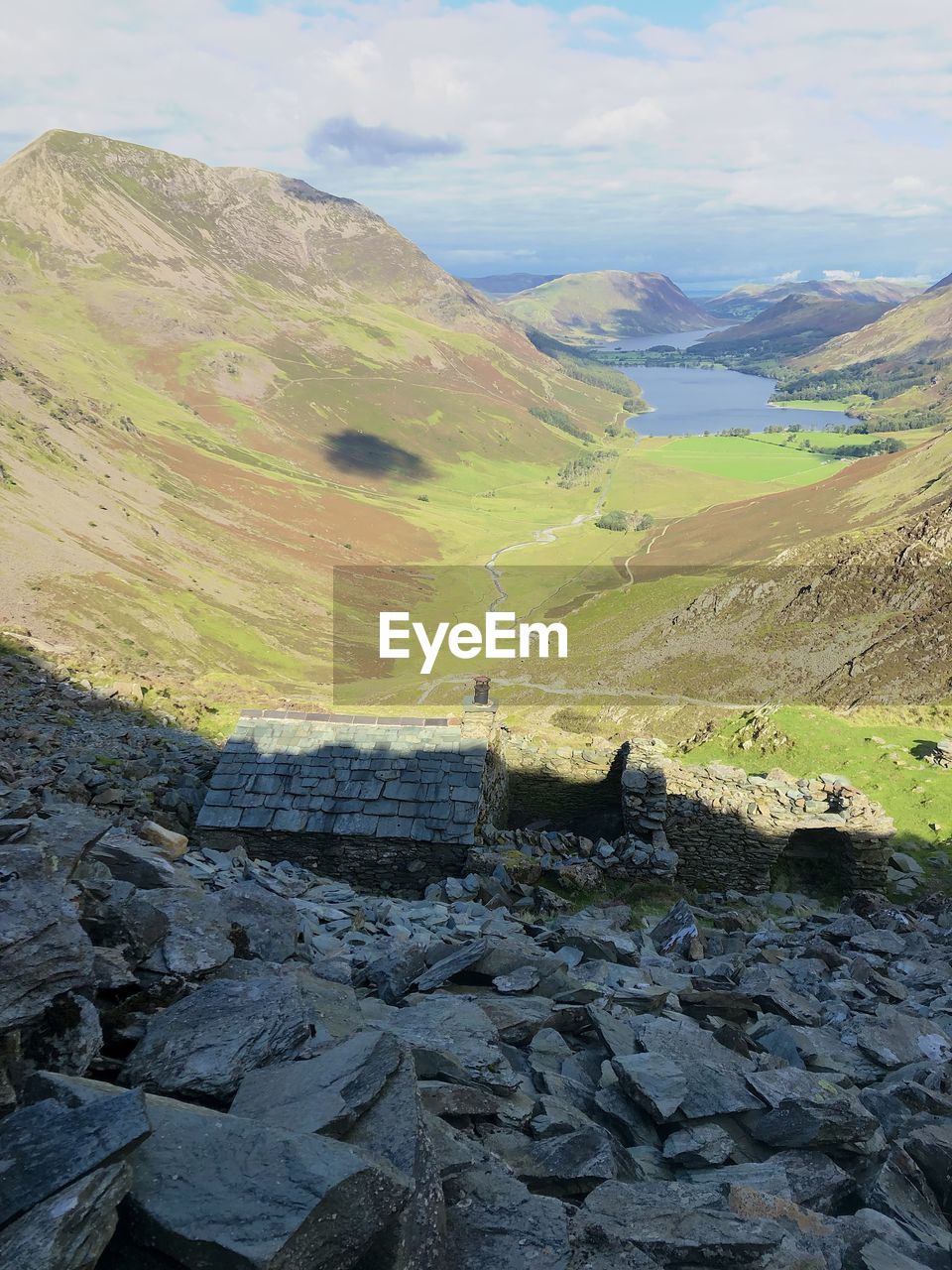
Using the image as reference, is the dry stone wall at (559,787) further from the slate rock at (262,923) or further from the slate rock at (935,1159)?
the slate rock at (935,1159)

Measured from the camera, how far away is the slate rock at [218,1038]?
6.64 meters

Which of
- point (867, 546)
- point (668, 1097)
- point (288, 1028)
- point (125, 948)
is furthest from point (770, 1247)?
point (867, 546)

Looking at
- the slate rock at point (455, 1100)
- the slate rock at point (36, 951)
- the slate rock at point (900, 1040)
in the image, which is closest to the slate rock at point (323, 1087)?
the slate rock at point (455, 1100)

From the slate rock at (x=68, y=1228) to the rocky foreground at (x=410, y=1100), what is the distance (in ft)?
0.04

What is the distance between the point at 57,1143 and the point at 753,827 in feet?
72.7

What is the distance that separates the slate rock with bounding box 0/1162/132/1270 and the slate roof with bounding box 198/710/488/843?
52.0 feet

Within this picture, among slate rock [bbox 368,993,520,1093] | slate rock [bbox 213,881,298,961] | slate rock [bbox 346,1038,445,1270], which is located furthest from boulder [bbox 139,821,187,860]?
slate rock [bbox 346,1038,445,1270]

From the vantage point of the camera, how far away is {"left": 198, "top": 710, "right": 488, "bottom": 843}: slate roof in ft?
68.8

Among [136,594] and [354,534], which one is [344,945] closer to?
[136,594]

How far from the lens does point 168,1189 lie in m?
5.10

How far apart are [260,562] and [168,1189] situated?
110700 mm

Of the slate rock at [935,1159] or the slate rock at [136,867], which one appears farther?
the slate rock at [136,867]

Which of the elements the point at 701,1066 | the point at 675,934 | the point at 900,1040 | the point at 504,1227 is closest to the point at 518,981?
the point at 701,1066

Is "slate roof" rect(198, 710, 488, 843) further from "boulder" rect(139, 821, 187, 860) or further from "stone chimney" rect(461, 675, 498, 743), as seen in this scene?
"boulder" rect(139, 821, 187, 860)
